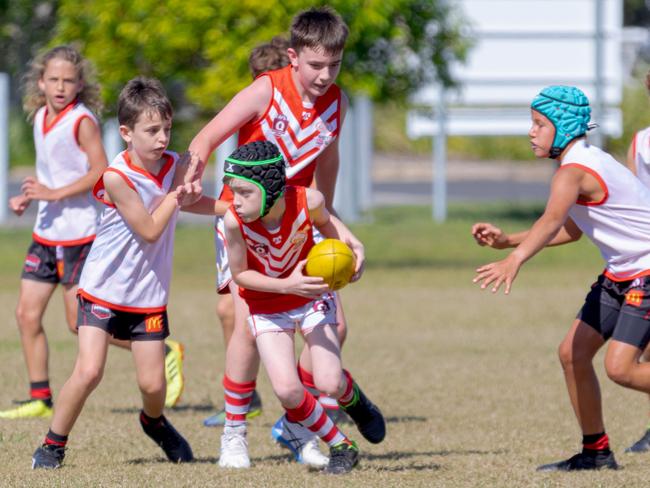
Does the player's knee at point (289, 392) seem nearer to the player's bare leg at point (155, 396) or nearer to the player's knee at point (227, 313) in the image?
the player's bare leg at point (155, 396)

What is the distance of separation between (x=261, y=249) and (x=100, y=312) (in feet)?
2.89

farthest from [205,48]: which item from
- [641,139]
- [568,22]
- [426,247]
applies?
[568,22]

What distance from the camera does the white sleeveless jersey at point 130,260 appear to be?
654 cm

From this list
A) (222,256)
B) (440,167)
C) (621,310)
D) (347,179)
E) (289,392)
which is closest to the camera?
(289,392)

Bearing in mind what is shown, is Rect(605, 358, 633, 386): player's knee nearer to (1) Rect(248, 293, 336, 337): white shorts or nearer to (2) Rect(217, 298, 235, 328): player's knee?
(1) Rect(248, 293, 336, 337): white shorts

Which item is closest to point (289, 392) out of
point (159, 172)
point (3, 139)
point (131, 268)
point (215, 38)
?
point (131, 268)

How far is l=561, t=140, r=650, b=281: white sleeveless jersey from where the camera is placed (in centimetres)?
633

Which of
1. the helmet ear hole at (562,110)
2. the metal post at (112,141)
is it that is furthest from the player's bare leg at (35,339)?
the metal post at (112,141)

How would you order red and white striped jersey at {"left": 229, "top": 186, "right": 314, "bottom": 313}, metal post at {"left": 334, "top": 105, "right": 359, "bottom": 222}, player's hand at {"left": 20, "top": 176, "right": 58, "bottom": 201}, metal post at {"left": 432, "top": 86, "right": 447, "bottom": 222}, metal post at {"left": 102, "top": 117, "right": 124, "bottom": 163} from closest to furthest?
red and white striped jersey at {"left": 229, "top": 186, "right": 314, "bottom": 313} < player's hand at {"left": 20, "top": 176, "right": 58, "bottom": 201} < metal post at {"left": 102, "top": 117, "right": 124, "bottom": 163} < metal post at {"left": 334, "top": 105, "right": 359, "bottom": 222} < metal post at {"left": 432, "top": 86, "right": 447, "bottom": 222}

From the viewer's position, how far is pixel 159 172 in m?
6.57

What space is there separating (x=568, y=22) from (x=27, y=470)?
27602 millimetres

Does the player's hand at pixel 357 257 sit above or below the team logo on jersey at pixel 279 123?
below

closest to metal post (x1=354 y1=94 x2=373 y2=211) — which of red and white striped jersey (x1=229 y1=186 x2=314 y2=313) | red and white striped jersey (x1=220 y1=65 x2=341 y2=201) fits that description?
red and white striped jersey (x1=220 y1=65 x2=341 y2=201)

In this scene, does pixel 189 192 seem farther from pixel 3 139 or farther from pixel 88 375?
pixel 3 139
